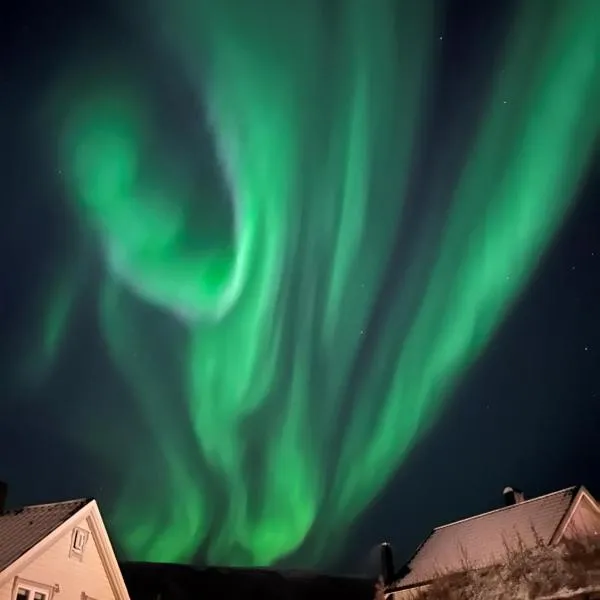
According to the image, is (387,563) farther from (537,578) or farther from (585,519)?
(537,578)

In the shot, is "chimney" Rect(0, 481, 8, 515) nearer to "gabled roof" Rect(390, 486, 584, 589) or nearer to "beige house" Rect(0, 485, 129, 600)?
"beige house" Rect(0, 485, 129, 600)

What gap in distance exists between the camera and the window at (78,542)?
26969mm

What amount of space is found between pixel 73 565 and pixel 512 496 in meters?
27.0

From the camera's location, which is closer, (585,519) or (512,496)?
(585,519)

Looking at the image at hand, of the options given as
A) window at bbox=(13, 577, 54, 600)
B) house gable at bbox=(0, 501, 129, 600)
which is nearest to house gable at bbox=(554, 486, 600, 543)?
house gable at bbox=(0, 501, 129, 600)

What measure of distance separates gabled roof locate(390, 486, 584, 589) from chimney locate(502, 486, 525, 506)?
10.1 ft

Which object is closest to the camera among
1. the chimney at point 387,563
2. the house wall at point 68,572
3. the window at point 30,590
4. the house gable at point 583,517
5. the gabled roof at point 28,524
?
the window at point 30,590

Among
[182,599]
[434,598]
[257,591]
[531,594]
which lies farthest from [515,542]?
[257,591]

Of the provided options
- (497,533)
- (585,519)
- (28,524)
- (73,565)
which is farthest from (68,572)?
(585,519)

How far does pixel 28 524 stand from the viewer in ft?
87.7

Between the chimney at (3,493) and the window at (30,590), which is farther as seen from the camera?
the chimney at (3,493)

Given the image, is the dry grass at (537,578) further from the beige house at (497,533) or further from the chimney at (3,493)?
the chimney at (3,493)

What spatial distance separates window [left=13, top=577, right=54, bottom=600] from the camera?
2412 centimetres

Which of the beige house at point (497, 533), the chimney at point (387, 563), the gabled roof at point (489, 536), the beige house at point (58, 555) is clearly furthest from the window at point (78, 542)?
the chimney at point (387, 563)
